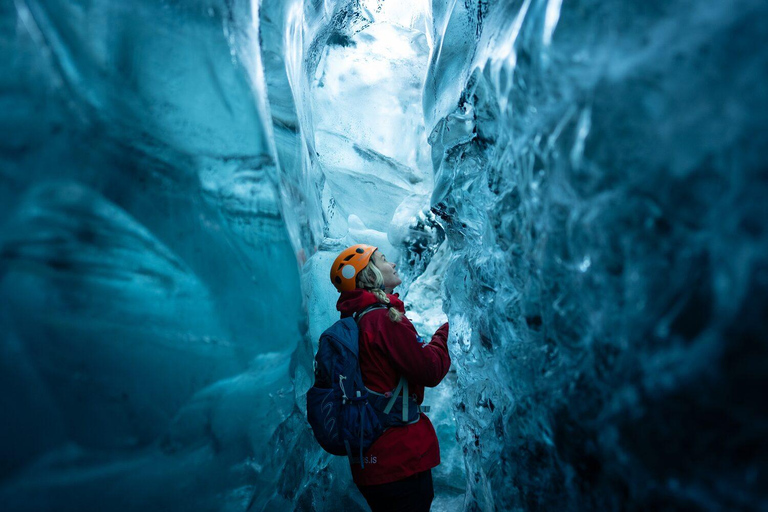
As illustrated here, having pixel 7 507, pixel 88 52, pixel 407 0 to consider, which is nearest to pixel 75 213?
pixel 88 52

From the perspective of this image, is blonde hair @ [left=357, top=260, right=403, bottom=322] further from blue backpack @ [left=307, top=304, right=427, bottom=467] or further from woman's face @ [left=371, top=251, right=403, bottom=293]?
blue backpack @ [left=307, top=304, right=427, bottom=467]

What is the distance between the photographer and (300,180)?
275 centimetres

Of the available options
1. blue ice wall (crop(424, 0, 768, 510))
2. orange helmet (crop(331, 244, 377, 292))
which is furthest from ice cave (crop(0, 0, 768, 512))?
orange helmet (crop(331, 244, 377, 292))

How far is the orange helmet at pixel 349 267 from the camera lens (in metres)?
2.23

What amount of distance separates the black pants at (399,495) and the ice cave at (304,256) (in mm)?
382

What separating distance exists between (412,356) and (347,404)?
1.16 feet

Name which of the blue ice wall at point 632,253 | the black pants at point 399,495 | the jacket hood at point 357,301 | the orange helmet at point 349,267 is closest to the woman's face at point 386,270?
the orange helmet at point 349,267

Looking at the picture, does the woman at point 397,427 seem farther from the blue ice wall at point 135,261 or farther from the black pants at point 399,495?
the blue ice wall at point 135,261

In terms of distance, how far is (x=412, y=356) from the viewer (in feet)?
6.21

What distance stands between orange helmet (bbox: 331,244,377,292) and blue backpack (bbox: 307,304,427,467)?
11.3 inches

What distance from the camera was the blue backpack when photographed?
1.86 m

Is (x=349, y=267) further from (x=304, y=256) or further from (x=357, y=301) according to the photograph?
(x=304, y=256)

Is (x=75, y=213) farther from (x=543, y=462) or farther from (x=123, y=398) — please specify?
(x=543, y=462)

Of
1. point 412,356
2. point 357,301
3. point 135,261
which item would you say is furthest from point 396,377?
point 135,261
